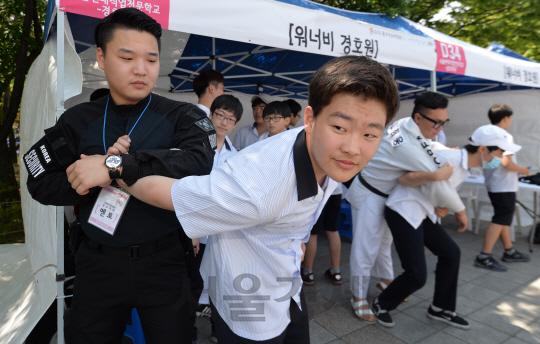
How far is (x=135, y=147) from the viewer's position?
1.28 meters

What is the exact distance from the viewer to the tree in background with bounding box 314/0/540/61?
23.7 feet

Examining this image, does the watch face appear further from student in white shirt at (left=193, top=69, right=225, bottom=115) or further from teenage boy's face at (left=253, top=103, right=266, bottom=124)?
teenage boy's face at (left=253, top=103, right=266, bottom=124)

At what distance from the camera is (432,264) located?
4180 mm

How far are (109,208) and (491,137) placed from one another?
12.0 feet

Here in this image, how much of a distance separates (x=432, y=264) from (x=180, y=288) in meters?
3.81

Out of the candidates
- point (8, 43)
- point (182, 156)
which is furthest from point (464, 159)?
point (8, 43)

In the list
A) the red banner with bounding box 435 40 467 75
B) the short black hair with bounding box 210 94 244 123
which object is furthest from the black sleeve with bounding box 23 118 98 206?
the red banner with bounding box 435 40 467 75

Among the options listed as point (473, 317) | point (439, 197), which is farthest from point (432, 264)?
point (439, 197)

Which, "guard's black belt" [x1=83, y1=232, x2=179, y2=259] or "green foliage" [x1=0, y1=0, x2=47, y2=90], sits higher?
"green foliage" [x1=0, y1=0, x2=47, y2=90]

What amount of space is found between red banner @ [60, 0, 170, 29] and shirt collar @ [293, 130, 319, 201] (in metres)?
1.55

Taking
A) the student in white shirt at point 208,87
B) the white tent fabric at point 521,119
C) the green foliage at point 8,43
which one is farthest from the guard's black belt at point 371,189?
the green foliage at point 8,43

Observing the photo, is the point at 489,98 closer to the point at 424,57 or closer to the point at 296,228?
the point at 424,57

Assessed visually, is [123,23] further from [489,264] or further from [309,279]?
[489,264]

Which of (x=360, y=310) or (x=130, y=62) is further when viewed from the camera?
(x=360, y=310)
